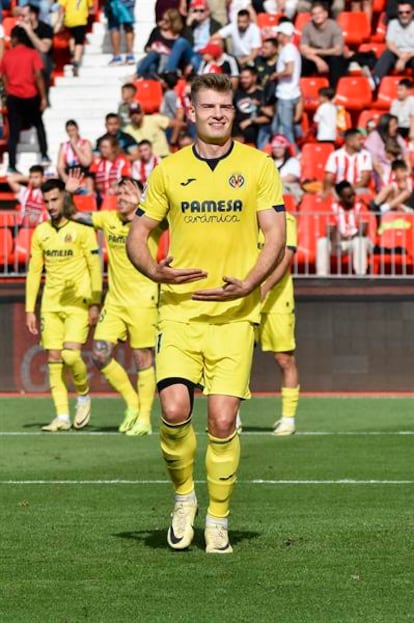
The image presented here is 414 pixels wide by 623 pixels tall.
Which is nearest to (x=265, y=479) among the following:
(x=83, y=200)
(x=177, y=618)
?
(x=177, y=618)

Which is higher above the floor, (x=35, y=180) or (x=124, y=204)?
(x=124, y=204)

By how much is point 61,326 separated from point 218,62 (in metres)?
9.14

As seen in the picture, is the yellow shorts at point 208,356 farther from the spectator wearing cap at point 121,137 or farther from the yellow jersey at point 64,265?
the spectator wearing cap at point 121,137

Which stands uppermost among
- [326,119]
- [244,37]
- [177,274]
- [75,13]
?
[75,13]

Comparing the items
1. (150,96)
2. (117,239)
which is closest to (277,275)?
(117,239)

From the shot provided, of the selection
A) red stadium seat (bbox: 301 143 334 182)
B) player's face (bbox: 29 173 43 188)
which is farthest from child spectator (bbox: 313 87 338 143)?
player's face (bbox: 29 173 43 188)

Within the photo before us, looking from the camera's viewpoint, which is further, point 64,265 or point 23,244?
point 23,244

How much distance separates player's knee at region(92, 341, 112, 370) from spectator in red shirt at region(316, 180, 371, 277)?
4.96m

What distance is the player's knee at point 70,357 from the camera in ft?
54.7

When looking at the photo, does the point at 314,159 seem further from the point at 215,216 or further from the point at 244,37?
the point at 215,216

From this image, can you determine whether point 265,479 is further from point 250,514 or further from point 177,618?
point 177,618

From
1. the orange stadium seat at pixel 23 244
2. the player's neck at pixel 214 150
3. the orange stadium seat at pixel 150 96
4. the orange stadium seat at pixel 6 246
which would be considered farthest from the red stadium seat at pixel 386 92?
the player's neck at pixel 214 150

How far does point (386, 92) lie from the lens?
25766 mm

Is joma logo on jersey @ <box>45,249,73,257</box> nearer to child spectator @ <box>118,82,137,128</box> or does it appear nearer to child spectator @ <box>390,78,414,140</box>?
child spectator @ <box>118,82,137,128</box>
